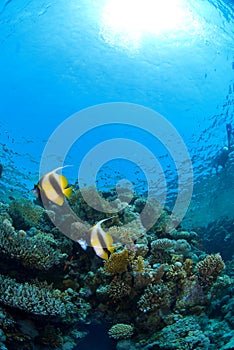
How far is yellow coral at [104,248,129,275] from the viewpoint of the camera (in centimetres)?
531

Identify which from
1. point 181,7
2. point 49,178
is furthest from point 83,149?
point 49,178

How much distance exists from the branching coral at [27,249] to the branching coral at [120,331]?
5.38 feet

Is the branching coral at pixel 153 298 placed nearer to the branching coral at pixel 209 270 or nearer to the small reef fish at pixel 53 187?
the branching coral at pixel 209 270

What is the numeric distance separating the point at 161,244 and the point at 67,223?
236cm

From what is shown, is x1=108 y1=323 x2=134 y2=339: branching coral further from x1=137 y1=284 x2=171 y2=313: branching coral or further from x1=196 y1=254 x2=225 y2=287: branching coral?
x1=196 y1=254 x2=225 y2=287: branching coral

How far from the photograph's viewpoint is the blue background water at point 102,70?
1252 cm

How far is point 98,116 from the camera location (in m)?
17.2

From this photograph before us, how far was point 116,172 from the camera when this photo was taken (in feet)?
72.2

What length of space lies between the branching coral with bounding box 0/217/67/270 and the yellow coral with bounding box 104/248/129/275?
1067 mm

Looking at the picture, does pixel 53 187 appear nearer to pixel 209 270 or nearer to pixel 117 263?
pixel 117 263

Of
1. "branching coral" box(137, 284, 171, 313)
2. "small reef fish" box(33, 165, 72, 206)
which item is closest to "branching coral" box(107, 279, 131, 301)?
"branching coral" box(137, 284, 171, 313)

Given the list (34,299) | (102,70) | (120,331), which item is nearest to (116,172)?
(102,70)

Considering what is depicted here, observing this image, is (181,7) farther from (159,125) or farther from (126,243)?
(126,243)

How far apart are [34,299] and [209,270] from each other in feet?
11.9
